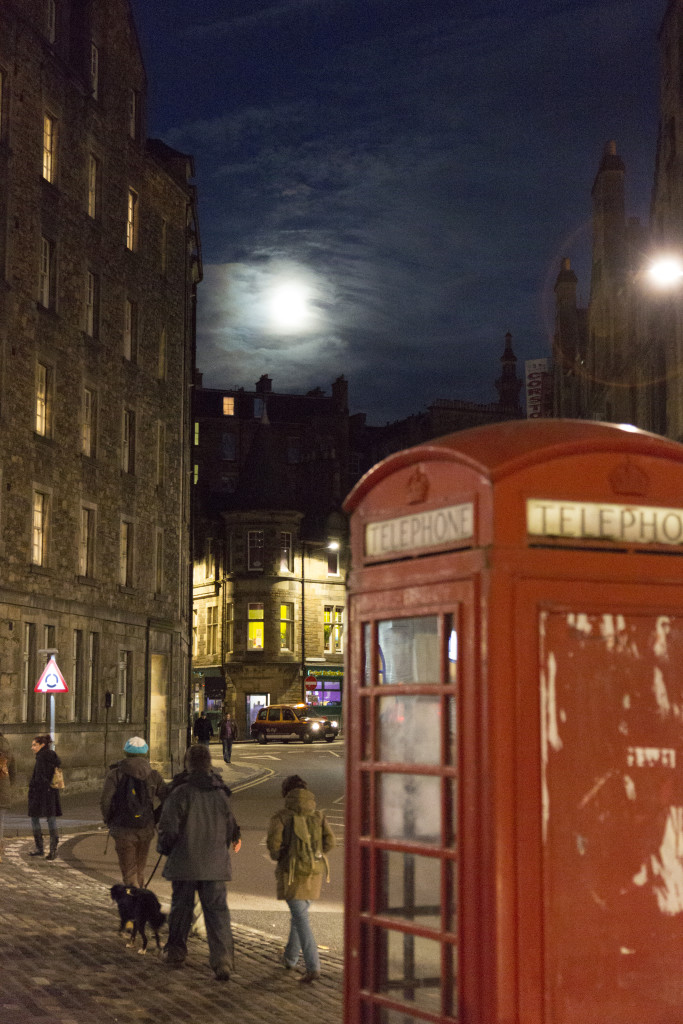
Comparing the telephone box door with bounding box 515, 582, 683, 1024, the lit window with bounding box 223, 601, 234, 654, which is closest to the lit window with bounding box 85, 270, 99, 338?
the telephone box door with bounding box 515, 582, 683, 1024

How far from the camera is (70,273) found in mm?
35188

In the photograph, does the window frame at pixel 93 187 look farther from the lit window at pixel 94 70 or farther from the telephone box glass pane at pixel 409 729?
the telephone box glass pane at pixel 409 729

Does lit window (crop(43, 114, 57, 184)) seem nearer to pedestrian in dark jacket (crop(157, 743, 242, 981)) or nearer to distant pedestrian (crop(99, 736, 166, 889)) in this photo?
distant pedestrian (crop(99, 736, 166, 889))

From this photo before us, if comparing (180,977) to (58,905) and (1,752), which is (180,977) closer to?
(58,905)

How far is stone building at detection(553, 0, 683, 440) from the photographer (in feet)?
111

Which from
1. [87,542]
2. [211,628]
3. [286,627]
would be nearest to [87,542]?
[87,542]

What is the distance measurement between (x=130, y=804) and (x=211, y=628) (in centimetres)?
6604

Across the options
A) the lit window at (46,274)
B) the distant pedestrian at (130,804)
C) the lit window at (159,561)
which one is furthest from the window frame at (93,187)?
the distant pedestrian at (130,804)

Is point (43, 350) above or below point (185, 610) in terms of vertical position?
above

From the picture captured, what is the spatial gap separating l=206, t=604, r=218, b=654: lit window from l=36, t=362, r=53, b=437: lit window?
44.9 m

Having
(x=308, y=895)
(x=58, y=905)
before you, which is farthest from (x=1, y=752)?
(x=308, y=895)

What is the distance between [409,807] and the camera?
17.6 ft

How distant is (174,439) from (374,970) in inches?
1467

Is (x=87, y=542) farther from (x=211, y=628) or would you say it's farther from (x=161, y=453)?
(x=211, y=628)
